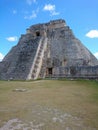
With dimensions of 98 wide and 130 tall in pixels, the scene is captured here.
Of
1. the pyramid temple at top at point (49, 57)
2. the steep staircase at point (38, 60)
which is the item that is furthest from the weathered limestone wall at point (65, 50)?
the steep staircase at point (38, 60)

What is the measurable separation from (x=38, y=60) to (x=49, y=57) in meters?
1.70

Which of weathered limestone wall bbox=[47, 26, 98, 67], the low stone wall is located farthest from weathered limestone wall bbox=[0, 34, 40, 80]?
the low stone wall

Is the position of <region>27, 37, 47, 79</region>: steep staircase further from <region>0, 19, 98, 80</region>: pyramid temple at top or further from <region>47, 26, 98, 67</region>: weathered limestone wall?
<region>47, 26, 98, 67</region>: weathered limestone wall

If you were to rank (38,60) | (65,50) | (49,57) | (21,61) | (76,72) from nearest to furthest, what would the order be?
(76,72) → (38,60) → (21,61) → (65,50) → (49,57)

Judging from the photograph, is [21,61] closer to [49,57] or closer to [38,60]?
[38,60]

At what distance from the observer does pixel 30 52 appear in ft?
74.5

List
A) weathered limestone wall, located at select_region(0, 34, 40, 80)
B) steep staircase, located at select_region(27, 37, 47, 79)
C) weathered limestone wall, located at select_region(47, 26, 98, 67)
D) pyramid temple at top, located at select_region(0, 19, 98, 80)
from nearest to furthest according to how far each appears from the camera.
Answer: pyramid temple at top, located at select_region(0, 19, 98, 80), steep staircase, located at select_region(27, 37, 47, 79), weathered limestone wall, located at select_region(0, 34, 40, 80), weathered limestone wall, located at select_region(47, 26, 98, 67)

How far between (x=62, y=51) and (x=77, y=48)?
6.51 ft

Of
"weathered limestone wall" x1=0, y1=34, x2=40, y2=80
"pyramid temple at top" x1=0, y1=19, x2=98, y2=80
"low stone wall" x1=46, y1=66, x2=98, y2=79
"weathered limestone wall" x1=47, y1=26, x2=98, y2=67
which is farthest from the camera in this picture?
"weathered limestone wall" x1=47, y1=26, x2=98, y2=67

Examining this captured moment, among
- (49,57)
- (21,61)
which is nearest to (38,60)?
(49,57)

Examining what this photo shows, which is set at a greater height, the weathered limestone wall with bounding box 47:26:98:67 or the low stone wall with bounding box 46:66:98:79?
the weathered limestone wall with bounding box 47:26:98:67

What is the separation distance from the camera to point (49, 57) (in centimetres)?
2248

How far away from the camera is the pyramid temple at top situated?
19891 mm

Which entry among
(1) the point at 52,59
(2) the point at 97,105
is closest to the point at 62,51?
(1) the point at 52,59
